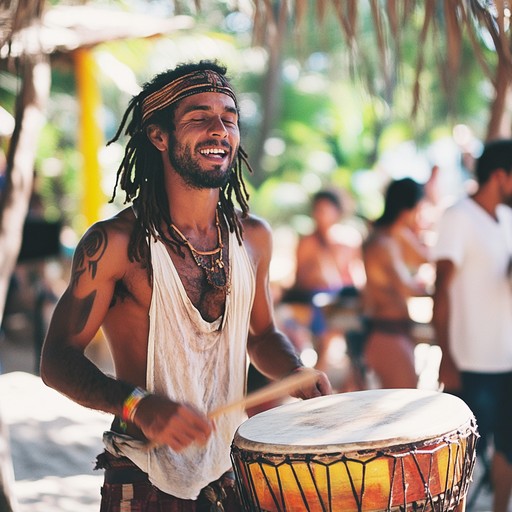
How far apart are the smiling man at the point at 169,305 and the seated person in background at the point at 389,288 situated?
3260 millimetres

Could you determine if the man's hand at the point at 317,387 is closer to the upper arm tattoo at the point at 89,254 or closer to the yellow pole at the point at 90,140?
the upper arm tattoo at the point at 89,254

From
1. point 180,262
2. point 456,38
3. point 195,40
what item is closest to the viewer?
point 180,262

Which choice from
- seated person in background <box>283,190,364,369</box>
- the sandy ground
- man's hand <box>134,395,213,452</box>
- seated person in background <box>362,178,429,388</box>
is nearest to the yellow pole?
the sandy ground

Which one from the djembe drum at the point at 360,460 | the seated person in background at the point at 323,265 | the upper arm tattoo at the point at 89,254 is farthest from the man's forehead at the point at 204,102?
the seated person in background at the point at 323,265

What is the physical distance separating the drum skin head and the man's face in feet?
2.39

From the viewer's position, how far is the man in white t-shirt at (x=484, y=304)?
495 cm

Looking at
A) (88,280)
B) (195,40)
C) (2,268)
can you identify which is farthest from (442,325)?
(195,40)

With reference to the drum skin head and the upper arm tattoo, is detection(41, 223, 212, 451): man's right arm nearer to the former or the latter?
the upper arm tattoo

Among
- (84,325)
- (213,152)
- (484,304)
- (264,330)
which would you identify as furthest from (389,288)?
(84,325)

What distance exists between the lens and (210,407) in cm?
291

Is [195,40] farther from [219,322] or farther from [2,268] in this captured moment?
[219,322]

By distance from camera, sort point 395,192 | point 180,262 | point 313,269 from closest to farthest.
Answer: point 180,262
point 395,192
point 313,269

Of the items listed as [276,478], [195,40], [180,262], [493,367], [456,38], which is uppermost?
[195,40]

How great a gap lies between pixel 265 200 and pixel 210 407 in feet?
73.9
